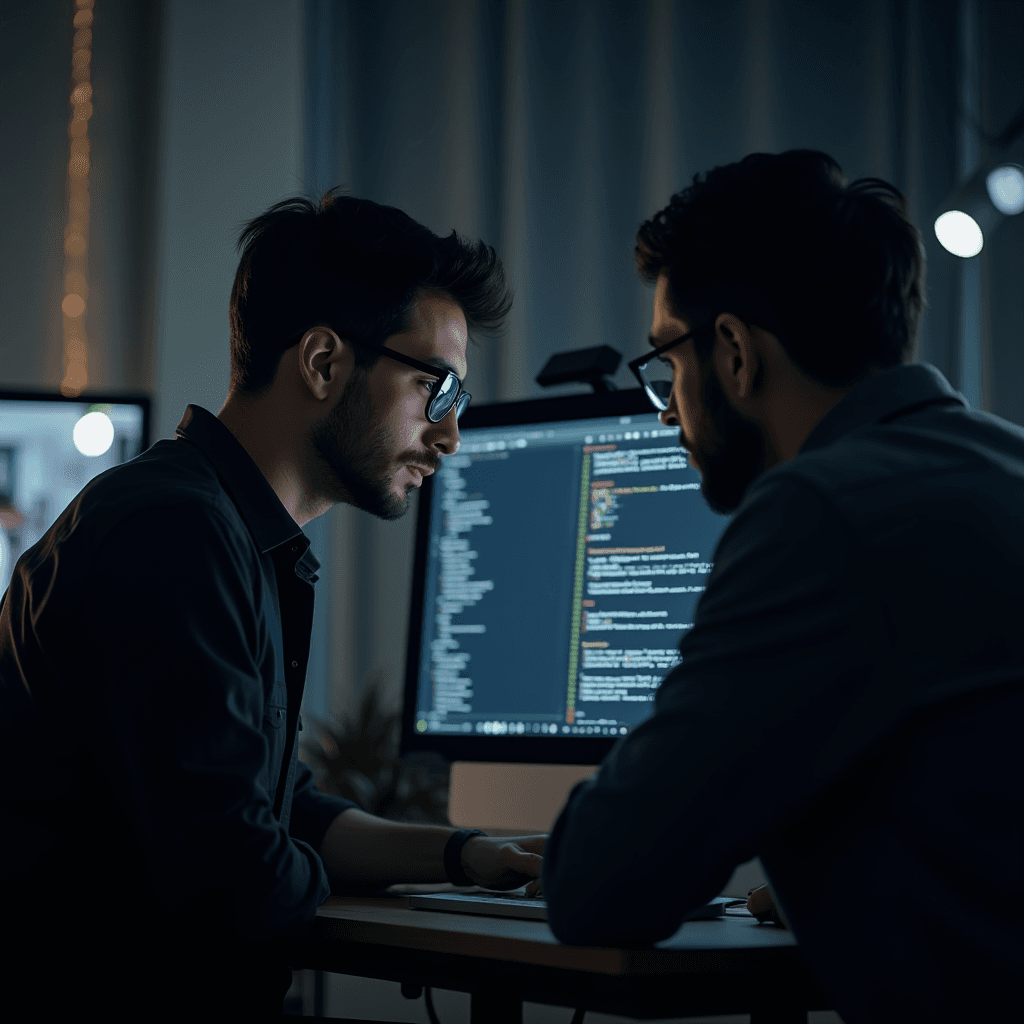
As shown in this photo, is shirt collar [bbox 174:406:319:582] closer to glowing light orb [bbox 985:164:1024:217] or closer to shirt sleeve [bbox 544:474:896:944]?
shirt sleeve [bbox 544:474:896:944]

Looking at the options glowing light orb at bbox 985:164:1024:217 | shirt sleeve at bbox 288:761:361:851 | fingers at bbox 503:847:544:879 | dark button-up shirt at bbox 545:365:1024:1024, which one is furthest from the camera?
glowing light orb at bbox 985:164:1024:217

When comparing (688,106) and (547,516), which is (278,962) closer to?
(547,516)

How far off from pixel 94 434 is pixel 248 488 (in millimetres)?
884

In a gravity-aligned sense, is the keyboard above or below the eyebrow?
below

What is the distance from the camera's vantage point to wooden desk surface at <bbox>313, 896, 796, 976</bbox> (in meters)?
0.76

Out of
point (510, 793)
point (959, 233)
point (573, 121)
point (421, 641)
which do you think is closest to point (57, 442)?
point (421, 641)

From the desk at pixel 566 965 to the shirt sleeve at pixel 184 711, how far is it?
0.20 ft

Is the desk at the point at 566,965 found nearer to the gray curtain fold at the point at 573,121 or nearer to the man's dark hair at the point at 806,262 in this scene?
the man's dark hair at the point at 806,262

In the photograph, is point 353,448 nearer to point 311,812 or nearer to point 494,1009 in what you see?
point 311,812

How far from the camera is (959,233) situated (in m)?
2.34

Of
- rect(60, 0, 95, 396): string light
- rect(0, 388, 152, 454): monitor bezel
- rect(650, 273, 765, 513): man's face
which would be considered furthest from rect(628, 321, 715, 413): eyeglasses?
rect(60, 0, 95, 396): string light

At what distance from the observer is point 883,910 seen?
70 centimetres

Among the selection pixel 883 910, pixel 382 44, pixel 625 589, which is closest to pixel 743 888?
pixel 625 589

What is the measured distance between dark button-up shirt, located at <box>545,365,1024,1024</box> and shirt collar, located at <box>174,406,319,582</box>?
538 mm
